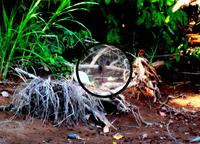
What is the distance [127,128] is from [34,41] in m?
1.60

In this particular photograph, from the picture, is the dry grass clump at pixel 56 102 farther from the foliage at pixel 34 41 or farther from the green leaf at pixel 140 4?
the green leaf at pixel 140 4

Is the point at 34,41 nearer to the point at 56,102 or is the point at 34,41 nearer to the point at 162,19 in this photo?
A: the point at 56,102

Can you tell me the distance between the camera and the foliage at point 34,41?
187 inches

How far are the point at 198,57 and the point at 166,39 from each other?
0.48 m

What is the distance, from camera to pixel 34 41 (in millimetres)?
5035

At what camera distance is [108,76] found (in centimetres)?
426

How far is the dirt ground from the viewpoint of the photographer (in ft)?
11.8

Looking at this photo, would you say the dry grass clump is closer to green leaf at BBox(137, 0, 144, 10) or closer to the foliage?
the foliage

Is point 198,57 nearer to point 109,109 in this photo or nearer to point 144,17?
point 144,17

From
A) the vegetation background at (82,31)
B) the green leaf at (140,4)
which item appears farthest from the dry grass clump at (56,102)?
the green leaf at (140,4)

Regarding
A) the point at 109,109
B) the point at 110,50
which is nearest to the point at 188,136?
the point at 109,109

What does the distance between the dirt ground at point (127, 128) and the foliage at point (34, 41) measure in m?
0.40

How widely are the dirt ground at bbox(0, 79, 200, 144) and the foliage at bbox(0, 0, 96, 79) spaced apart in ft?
1.31

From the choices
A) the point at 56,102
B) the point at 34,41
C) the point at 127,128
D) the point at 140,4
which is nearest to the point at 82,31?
the point at 34,41
